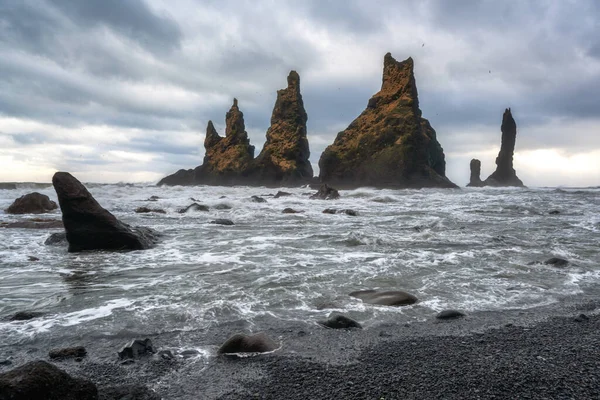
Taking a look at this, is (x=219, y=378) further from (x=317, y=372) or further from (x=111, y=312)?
(x=111, y=312)

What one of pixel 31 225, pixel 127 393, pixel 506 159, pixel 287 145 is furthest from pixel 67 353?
pixel 506 159

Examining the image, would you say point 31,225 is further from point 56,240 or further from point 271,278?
point 271,278

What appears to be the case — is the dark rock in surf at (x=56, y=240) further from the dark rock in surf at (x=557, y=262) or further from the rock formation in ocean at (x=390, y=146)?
the rock formation in ocean at (x=390, y=146)

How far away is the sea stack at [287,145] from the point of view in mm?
69625

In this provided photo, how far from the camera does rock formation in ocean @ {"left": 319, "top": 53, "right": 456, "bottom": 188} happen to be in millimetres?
52406

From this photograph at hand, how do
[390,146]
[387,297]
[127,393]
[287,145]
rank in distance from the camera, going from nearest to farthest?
[127,393]
[387,297]
[390,146]
[287,145]

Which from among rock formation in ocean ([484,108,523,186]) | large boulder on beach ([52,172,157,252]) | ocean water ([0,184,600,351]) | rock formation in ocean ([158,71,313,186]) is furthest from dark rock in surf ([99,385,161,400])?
rock formation in ocean ([484,108,523,186])

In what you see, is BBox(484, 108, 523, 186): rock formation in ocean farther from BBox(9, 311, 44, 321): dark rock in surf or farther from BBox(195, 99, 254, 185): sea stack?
BBox(9, 311, 44, 321): dark rock in surf

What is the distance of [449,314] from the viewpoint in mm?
4535

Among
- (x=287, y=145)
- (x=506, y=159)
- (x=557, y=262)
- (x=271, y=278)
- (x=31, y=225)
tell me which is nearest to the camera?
(x=271, y=278)

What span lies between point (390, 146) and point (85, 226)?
48935 mm

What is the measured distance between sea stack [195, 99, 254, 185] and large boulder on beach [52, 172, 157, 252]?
63795mm

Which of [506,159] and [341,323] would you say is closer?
[341,323]

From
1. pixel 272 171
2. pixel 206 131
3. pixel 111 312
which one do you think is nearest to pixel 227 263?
pixel 111 312
